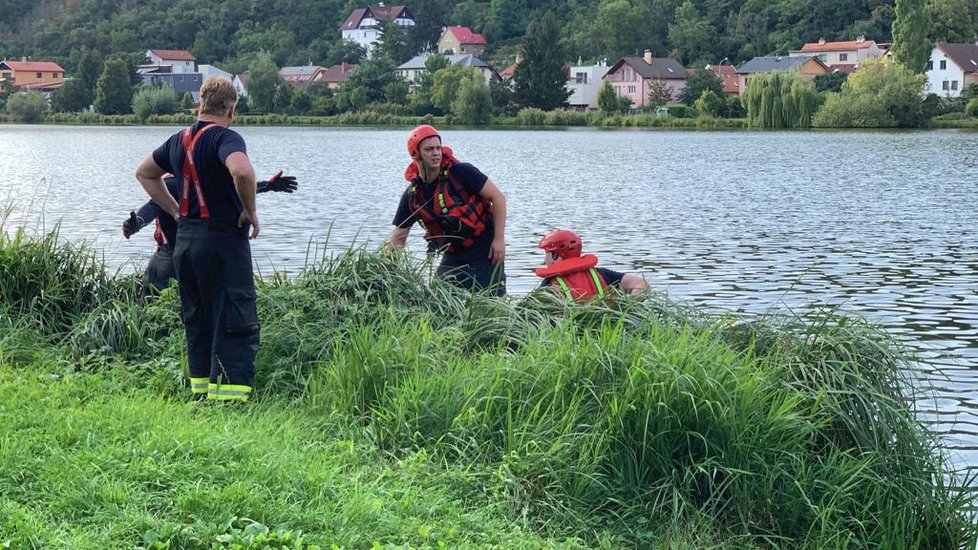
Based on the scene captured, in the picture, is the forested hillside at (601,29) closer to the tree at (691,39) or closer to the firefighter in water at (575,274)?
the tree at (691,39)

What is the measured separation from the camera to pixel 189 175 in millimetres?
7469

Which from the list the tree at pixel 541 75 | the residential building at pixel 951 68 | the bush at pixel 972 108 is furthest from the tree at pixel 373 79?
the bush at pixel 972 108

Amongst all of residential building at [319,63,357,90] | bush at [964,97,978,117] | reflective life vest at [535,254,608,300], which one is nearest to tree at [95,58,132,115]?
residential building at [319,63,357,90]

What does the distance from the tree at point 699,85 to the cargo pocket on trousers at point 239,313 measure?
112612mm

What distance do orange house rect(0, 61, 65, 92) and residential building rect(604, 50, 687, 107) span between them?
80554 millimetres

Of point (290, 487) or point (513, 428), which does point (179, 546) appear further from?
point (513, 428)

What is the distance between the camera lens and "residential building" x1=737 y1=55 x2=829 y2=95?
127644mm

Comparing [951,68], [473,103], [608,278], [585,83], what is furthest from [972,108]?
[608,278]

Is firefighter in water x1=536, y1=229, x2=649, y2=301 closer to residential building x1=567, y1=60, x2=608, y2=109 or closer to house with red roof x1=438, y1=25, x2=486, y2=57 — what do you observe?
residential building x1=567, y1=60, x2=608, y2=109

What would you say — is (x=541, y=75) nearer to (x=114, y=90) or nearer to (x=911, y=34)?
(x=911, y=34)

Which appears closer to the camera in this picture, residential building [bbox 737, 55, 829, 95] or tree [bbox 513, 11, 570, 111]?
tree [bbox 513, 11, 570, 111]

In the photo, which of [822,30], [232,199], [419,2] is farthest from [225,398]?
[419,2]

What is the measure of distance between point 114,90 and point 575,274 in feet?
456

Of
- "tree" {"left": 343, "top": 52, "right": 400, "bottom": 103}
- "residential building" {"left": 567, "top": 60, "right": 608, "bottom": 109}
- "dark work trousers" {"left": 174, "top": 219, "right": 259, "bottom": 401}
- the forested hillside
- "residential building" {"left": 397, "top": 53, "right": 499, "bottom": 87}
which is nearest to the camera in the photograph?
"dark work trousers" {"left": 174, "top": 219, "right": 259, "bottom": 401}
